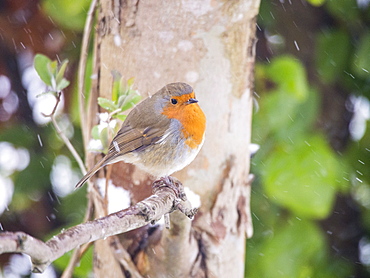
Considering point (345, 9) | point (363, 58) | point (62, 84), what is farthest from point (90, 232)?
point (345, 9)

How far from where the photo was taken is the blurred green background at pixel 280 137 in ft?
8.17

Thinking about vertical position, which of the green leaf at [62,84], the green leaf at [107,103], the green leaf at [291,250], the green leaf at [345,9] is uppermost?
the green leaf at [62,84]

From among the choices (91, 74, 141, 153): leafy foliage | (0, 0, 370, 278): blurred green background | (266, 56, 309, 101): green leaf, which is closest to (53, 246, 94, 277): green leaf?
(0, 0, 370, 278): blurred green background

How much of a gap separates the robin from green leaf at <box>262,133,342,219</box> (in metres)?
0.67

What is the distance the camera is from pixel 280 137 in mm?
2576

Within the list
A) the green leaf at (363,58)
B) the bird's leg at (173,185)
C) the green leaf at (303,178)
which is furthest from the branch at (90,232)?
the green leaf at (363,58)

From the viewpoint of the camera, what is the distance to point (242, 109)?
6.69ft

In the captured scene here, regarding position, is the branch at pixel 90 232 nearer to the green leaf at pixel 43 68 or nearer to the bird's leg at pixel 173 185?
the bird's leg at pixel 173 185

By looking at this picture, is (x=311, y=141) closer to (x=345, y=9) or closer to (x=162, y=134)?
(x=345, y=9)

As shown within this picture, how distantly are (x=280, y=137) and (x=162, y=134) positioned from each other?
803 millimetres

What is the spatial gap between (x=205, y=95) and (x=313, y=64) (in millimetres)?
1447

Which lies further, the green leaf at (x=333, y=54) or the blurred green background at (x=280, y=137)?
the green leaf at (x=333, y=54)

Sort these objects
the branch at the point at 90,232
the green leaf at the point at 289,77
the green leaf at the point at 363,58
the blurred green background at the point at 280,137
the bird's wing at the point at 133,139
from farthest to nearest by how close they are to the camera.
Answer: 1. the green leaf at the point at 363,58
2. the blurred green background at the point at 280,137
3. the green leaf at the point at 289,77
4. the bird's wing at the point at 133,139
5. the branch at the point at 90,232

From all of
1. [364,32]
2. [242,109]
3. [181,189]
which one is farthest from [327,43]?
[181,189]
